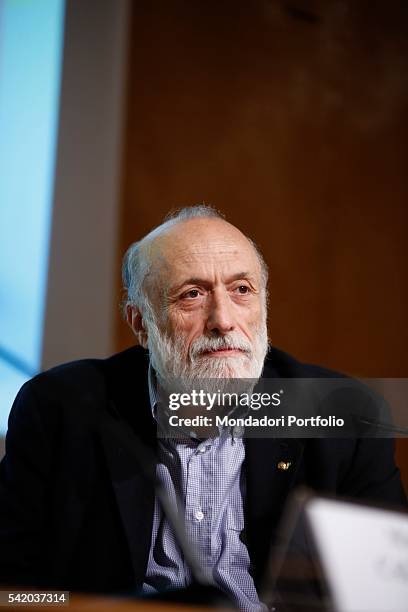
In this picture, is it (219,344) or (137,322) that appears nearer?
(219,344)

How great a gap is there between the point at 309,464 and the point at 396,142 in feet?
4.60

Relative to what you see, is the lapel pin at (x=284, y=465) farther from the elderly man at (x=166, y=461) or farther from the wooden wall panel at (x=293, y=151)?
the wooden wall panel at (x=293, y=151)

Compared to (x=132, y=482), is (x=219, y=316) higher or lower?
higher

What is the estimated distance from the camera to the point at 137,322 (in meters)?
1.89

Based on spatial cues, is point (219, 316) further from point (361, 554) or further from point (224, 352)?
point (361, 554)

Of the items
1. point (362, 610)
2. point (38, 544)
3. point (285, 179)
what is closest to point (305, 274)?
point (285, 179)

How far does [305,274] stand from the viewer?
2270mm

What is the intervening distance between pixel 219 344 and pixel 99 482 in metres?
0.44

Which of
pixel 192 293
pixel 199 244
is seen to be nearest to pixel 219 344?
pixel 192 293

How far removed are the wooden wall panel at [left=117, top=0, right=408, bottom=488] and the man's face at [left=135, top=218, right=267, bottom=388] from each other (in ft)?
1.31

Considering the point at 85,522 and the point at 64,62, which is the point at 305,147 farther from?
the point at 85,522

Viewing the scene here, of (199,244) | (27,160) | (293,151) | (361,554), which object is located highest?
(293,151)

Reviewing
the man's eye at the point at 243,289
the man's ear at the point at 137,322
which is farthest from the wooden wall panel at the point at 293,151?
the man's eye at the point at 243,289

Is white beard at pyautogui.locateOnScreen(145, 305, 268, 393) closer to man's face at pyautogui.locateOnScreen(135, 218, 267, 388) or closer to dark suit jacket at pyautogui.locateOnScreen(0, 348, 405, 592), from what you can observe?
man's face at pyautogui.locateOnScreen(135, 218, 267, 388)
